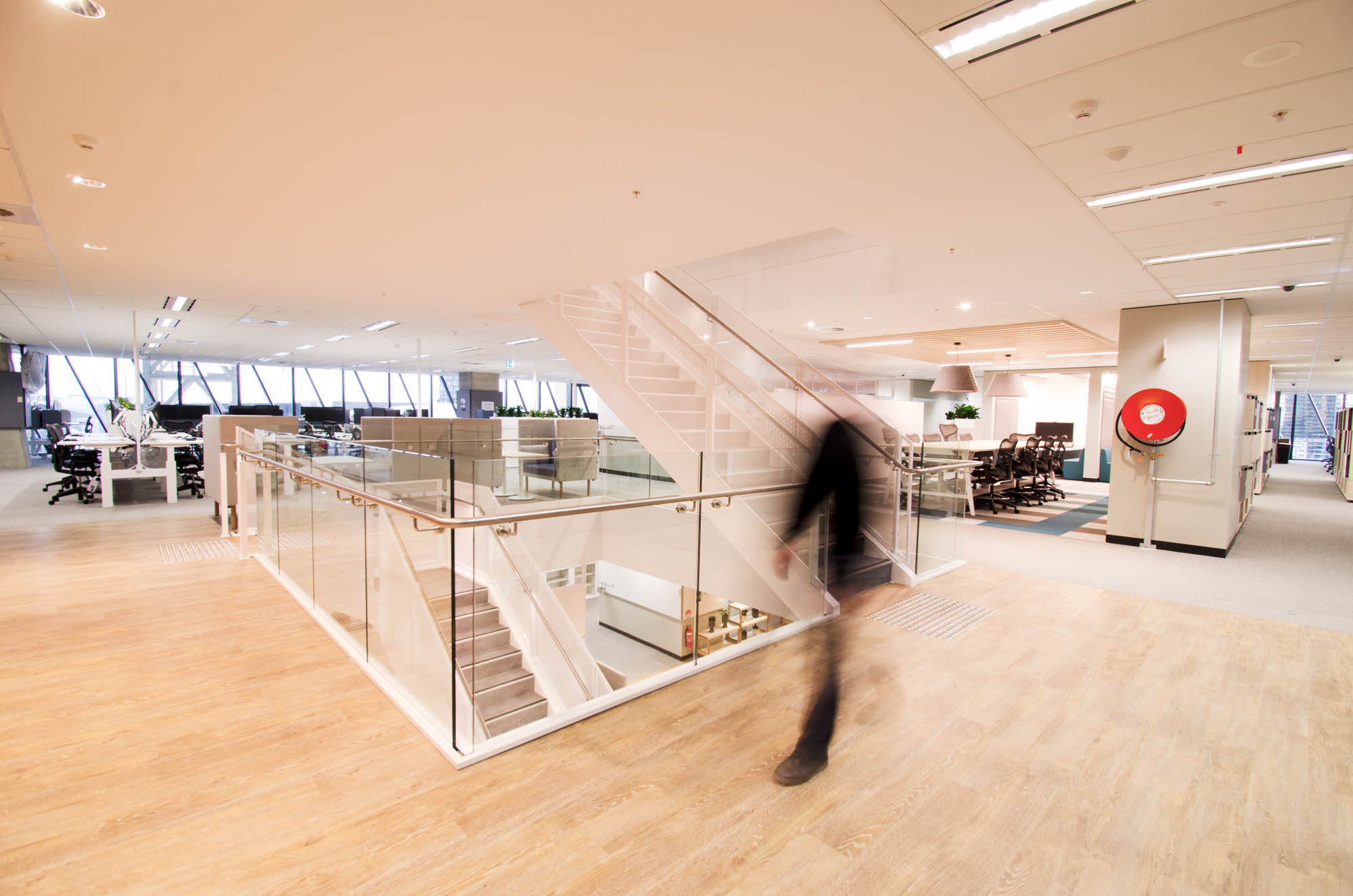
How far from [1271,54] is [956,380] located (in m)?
9.67

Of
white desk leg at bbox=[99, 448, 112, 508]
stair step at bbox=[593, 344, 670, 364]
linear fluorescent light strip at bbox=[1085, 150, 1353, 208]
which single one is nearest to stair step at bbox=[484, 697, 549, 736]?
stair step at bbox=[593, 344, 670, 364]

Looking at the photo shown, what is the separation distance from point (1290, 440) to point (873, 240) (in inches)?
1330

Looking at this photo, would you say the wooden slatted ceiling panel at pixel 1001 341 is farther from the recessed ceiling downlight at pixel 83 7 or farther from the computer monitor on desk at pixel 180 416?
the computer monitor on desk at pixel 180 416

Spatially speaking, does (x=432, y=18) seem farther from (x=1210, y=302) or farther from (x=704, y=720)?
(x=1210, y=302)

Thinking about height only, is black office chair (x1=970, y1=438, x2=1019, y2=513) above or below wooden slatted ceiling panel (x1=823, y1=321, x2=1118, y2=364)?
below

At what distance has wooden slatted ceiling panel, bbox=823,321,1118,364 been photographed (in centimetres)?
911

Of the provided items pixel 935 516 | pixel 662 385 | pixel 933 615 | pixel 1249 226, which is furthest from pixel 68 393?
pixel 1249 226

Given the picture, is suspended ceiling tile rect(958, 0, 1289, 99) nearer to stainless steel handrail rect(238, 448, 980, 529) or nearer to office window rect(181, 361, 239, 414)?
stainless steel handrail rect(238, 448, 980, 529)

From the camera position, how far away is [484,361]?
1769 centimetres

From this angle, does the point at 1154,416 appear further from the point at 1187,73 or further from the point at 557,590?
the point at 557,590

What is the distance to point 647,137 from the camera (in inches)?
121

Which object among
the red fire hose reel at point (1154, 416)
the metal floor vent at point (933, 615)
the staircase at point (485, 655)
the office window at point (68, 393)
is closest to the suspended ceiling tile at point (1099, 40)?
the staircase at point (485, 655)

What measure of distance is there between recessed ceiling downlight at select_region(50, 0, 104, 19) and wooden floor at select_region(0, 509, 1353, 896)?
111 inches

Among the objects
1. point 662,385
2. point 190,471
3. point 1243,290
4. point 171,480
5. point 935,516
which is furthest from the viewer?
point 190,471
